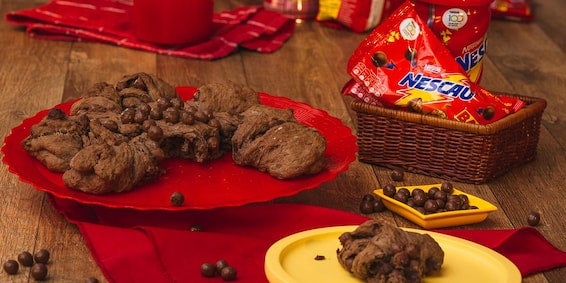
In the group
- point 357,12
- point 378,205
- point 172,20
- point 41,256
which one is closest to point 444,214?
point 378,205

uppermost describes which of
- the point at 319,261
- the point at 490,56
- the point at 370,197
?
the point at 319,261

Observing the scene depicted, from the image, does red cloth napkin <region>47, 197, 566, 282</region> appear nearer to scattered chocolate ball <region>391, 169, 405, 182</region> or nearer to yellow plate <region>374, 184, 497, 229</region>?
yellow plate <region>374, 184, 497, 229</region>

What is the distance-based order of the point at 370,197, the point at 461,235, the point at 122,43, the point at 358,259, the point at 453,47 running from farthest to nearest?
the point at 122,43
the point at 453,47
the point at 370,197
the point at 461,235
the point at 358,259

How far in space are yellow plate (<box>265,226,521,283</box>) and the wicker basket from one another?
37 centimetres

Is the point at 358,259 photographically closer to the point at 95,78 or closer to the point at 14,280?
the point at 14,280

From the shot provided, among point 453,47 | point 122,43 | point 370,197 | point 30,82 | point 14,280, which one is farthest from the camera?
point 122,43

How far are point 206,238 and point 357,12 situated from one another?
1.59m

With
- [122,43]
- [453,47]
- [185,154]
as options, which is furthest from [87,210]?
[122,43]

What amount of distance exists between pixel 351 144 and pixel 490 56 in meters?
1.19

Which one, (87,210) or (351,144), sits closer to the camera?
(87,210)

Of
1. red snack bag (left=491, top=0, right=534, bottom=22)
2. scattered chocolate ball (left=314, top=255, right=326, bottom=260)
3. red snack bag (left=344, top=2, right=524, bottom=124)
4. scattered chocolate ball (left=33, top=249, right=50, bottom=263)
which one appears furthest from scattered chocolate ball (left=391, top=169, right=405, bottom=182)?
red snack bag (left=491, top=0, right=534, bottom=22)

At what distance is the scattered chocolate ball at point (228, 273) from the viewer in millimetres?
1427

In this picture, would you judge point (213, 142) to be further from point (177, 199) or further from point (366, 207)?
point (366, 207)

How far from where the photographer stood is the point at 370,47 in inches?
75.0
